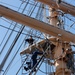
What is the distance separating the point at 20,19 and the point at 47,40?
1223 mm

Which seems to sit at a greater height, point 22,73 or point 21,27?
point 21,27

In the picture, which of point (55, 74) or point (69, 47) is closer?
point (55, 74)

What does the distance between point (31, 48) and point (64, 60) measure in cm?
99

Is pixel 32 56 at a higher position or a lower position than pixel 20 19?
lower

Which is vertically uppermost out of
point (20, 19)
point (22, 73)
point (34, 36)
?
point (20, 19)

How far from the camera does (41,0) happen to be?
1152 cm

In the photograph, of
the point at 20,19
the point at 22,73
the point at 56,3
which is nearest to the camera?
the point at 20,19

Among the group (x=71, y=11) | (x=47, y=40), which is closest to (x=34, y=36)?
(x=47, y=40)

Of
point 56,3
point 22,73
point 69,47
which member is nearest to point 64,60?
point 69,47

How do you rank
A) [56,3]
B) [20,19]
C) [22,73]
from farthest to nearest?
1. [56,3]
2. [22,73]
3. [20,19]

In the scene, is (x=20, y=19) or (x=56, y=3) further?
(x=56, y=3)

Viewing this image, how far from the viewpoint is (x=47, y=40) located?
10211mm

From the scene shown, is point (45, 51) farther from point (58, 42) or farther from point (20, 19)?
point (20, 19)

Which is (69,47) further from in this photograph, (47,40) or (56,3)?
(56,3)
